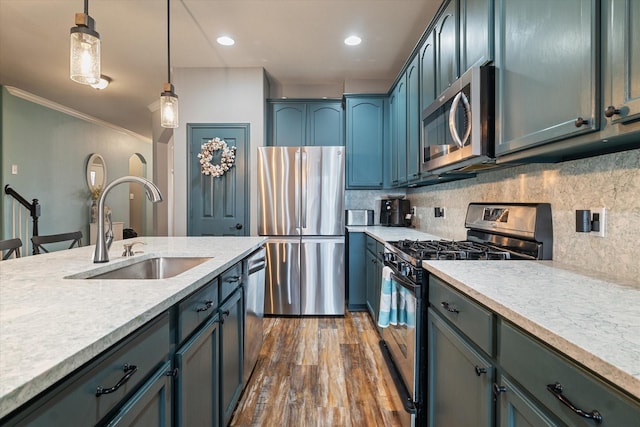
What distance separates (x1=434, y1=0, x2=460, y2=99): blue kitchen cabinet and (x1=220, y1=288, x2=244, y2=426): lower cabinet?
1.83 m

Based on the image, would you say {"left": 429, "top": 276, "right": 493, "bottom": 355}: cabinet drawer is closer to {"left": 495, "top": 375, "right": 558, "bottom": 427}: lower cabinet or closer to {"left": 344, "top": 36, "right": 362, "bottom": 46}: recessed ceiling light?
{"left": 495, "top": 375, "right": 558, "bottom": 427}: lower cabinet

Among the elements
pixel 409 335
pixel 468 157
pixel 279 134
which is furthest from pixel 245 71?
pixel 409 335

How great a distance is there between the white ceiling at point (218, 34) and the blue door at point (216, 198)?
3.23 feet

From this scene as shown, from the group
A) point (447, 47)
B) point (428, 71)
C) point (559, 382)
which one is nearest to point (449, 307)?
point (559, 382)

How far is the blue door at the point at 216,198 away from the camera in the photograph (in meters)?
3.80

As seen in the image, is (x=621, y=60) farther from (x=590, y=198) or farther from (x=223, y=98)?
(x=223, y=98)

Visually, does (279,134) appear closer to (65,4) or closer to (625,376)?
(65,4)

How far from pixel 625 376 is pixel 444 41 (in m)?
2.13

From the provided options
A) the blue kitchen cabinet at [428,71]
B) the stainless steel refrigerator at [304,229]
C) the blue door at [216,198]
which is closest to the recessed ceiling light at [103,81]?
the blue door at [216,198]

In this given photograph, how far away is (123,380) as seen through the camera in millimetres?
745

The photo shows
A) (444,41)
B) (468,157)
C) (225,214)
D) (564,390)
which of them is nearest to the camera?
(564,390)

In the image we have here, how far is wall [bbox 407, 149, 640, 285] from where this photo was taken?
118cm

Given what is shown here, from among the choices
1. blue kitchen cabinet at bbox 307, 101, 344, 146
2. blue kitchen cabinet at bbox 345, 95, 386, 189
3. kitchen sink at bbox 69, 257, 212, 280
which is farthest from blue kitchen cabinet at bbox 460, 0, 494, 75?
blue kitchen cabinet at bbox 307, 101, 344, 146

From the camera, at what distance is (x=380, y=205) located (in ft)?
14.0
